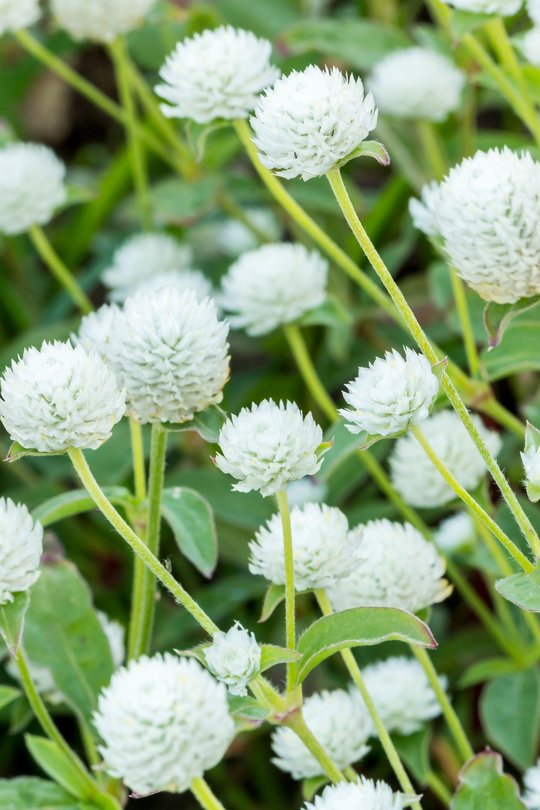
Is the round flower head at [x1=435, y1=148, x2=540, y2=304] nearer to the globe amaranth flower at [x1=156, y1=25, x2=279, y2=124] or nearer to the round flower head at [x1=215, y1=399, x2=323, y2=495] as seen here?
the round flower head at [x1=215, y1=399, x2=323, y2=495]

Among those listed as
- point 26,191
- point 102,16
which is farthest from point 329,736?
point 102,16

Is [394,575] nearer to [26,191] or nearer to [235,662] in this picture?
[235,662]

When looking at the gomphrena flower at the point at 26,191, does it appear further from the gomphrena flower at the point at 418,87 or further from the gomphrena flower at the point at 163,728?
the gomphrena flower at the point at 163,728

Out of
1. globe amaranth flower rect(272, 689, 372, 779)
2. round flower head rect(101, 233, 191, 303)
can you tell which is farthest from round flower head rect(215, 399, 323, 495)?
round flower head rect(101, 233, 191, 303)

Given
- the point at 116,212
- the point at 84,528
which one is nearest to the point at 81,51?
the point at 116,212

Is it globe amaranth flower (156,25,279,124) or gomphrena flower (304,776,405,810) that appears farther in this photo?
globe amaranth flower (156,25,279,124)

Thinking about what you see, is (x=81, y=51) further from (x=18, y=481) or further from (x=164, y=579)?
(x=164, y=579)
